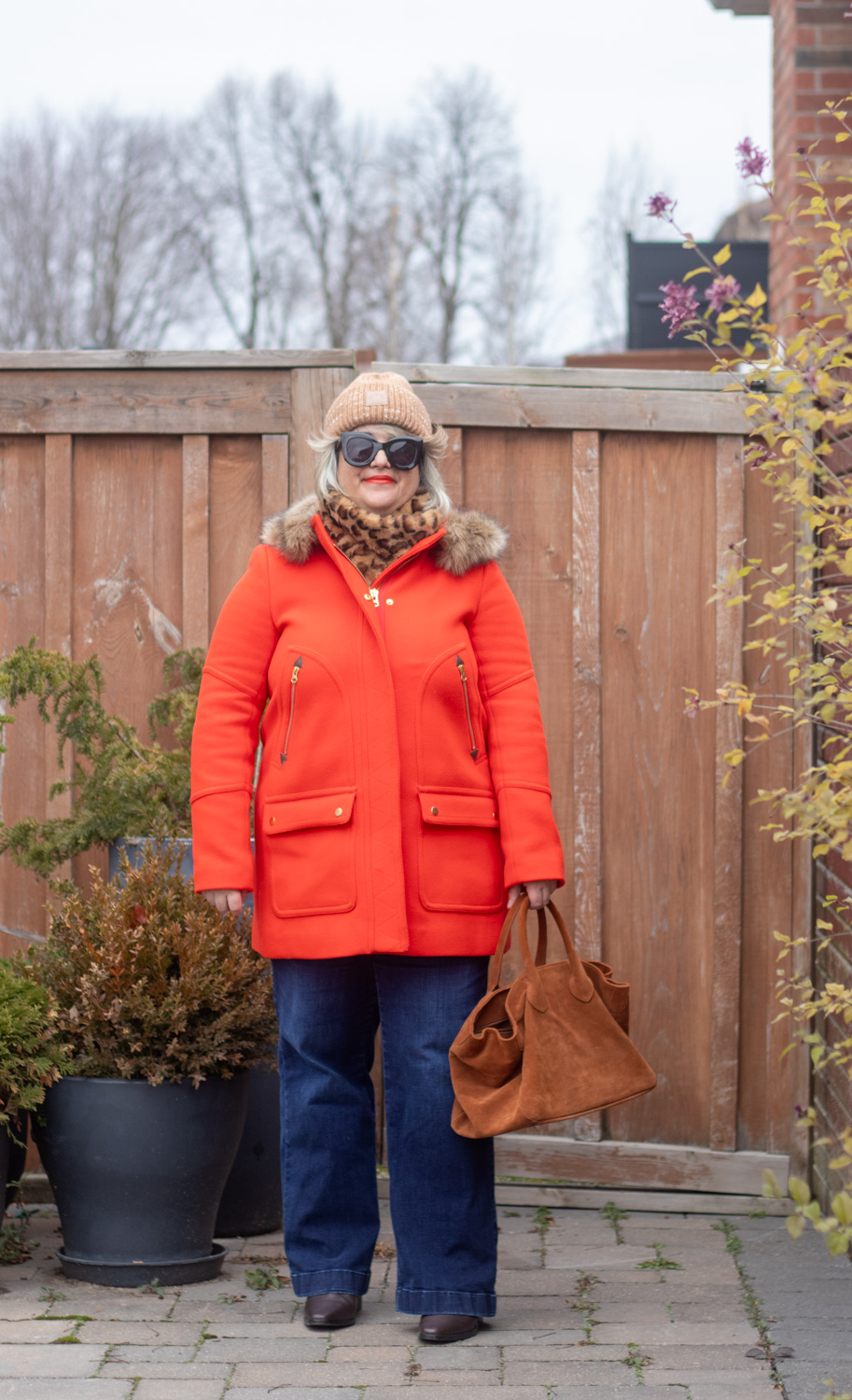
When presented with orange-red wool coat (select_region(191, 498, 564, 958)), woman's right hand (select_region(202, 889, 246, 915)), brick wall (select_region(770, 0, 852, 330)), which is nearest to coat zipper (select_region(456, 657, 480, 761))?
orange-red wool coat (select_region(191, 498, 564, 958))

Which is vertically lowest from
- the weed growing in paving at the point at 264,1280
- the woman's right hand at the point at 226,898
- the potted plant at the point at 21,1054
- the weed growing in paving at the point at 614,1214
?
the weed growing in paving at the point at 614,1214

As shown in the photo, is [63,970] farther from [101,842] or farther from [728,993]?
[728,993]

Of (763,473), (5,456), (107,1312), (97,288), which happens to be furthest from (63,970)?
(97,288)

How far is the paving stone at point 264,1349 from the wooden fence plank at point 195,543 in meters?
1.79

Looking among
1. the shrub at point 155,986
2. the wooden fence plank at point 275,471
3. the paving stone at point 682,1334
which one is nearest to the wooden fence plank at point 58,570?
the wooden fence plank at point 275,471

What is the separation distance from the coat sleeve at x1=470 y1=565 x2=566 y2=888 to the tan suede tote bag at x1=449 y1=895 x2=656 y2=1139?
0.42 feet

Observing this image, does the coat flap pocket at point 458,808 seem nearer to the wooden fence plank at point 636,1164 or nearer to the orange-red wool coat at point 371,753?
the orange-red wool coat at point 371,753

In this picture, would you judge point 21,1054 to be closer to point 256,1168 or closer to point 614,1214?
point 256,1168

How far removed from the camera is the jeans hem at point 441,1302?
286 centimetres

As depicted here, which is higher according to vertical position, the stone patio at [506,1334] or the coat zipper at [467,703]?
the coat zipper at [467,703]

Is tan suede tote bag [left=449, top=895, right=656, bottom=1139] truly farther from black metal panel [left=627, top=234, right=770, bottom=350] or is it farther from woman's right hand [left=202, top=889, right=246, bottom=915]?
black metal panel [left=627, top=234, right=770, bottom=350]

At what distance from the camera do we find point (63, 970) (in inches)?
127

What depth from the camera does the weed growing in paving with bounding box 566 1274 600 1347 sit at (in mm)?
2914

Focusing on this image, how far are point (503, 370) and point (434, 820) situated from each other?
151cm
